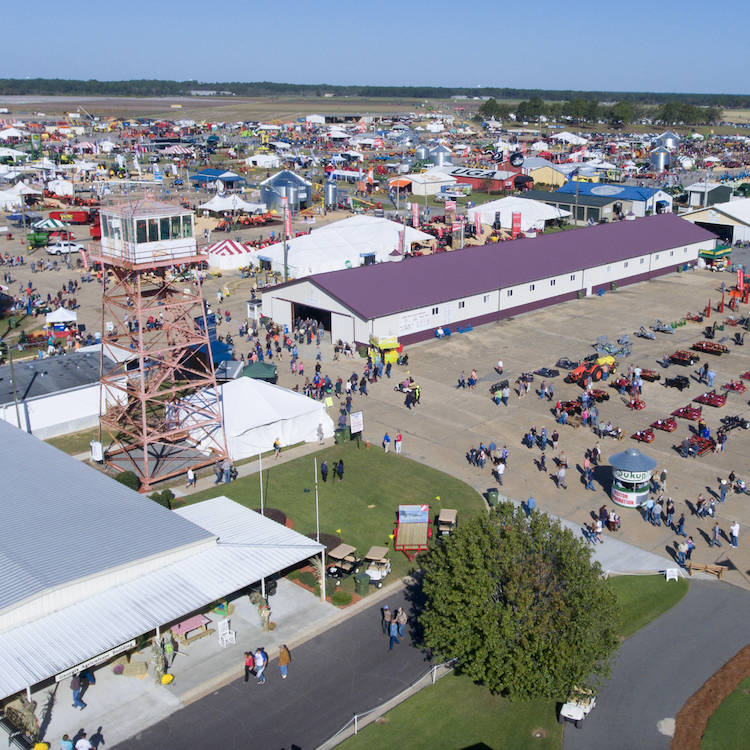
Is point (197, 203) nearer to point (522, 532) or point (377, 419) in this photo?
point (377, 419)

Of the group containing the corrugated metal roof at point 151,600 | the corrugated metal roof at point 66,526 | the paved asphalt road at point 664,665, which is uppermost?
the corrugated metal roof at point 66,526

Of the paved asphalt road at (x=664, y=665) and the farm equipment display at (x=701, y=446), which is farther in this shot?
the farm equipment display at (x=701, y=446)

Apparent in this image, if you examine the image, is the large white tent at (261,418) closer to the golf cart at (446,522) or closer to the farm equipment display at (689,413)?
the golf cart at (446,522)

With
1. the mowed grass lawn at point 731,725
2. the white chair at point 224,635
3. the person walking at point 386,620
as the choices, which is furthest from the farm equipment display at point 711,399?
the white chair at point 224,635

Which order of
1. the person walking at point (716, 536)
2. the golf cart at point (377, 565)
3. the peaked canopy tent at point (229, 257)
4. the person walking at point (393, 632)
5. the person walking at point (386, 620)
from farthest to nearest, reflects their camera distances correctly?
the peaked canopy tent at point (229, 257)
the person walking at point (716, 536)
the golf cart at point (377, 565)
the person walking at point (386, 620)
the person walking at point (393, 632)

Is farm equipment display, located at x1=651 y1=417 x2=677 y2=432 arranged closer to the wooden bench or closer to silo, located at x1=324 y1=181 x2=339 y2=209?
the wooden bench

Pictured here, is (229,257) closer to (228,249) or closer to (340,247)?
(228,249)
